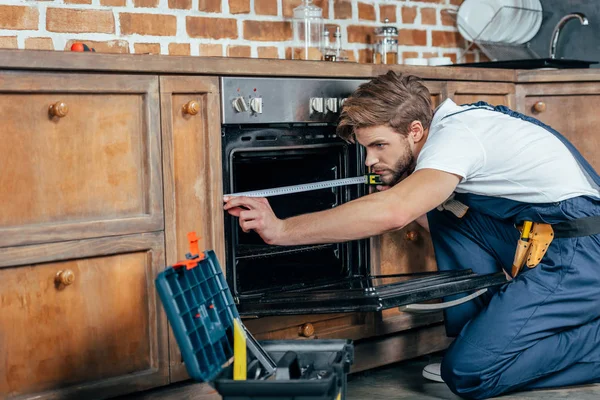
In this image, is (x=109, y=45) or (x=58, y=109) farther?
(x=109, y=45)

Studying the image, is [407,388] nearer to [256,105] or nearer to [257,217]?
[257,217]

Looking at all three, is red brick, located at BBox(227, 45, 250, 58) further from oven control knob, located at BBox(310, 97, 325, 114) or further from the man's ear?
the man's ear

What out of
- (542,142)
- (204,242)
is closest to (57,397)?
(204,242)

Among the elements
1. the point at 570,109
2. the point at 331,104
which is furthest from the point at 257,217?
the point at 570,109

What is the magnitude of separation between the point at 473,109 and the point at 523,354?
0.75 m

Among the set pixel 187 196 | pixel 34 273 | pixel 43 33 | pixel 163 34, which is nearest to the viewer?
pixel 34 273

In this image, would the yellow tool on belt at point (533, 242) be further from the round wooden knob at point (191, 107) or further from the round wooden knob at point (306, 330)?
the round wooden knob at point (191, 107)

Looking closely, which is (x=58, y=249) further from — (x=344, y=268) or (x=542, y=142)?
(x=542, y=142)

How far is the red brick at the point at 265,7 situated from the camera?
320 cm

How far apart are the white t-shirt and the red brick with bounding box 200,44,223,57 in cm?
94

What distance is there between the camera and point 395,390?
2639mm

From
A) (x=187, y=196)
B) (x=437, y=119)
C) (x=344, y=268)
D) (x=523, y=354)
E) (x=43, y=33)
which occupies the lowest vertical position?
(x=523, y=354)

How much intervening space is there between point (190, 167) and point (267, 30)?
1096mm

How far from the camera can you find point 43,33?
2.66m
